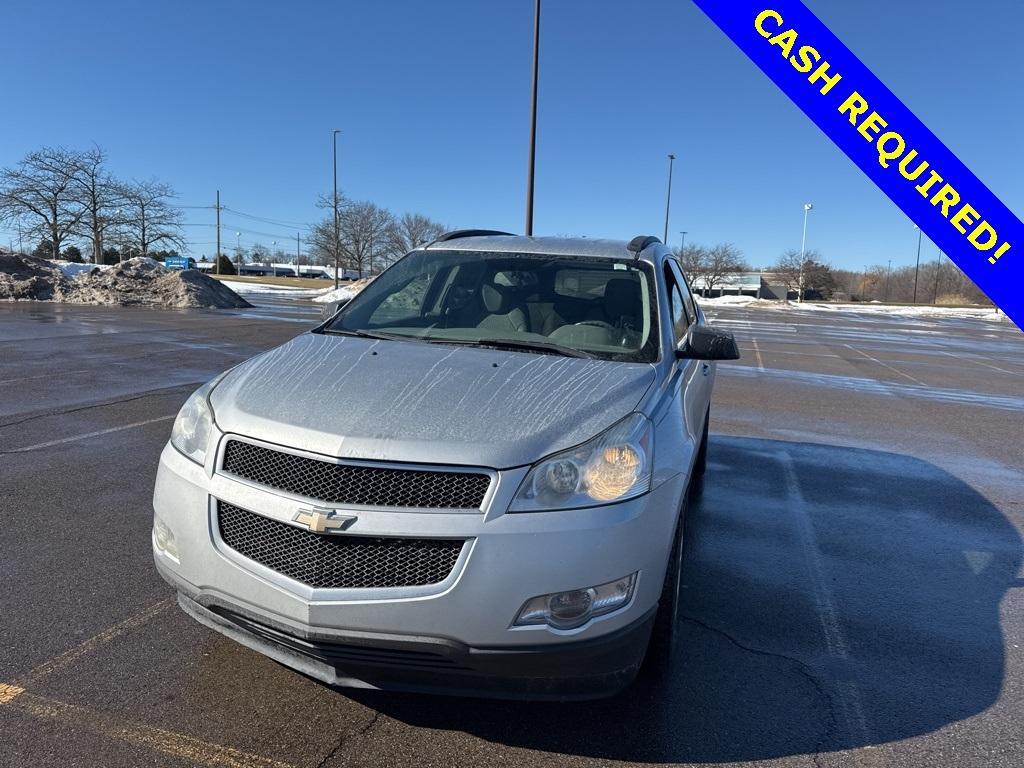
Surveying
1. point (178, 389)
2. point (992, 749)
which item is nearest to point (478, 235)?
point (992, 749)

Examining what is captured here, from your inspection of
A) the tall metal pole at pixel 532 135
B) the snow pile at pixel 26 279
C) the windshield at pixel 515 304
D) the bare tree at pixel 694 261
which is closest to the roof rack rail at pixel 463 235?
the windshield at pixel 515 304

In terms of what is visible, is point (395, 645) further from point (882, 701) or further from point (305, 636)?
point (882, 701)

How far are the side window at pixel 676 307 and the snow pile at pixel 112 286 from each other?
23.2 metres

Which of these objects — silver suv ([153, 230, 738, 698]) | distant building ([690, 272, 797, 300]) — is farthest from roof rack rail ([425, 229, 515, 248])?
distant building ([690, 272, 797, 300])

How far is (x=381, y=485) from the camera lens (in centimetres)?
227

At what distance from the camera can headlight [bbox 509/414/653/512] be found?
2275 mm

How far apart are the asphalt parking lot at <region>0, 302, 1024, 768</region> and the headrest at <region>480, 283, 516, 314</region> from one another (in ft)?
5.97

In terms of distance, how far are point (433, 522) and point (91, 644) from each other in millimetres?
1844

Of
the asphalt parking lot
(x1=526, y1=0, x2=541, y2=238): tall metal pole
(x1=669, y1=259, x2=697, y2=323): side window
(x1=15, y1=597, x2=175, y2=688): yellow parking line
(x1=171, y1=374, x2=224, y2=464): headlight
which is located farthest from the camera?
(x1=526, y1=0, x2=541, y2=238): tall metal pole

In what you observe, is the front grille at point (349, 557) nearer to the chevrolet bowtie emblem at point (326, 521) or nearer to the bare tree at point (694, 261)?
the chevrolet bowtie emblem at point (326, 521)

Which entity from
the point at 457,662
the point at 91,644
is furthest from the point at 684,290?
the point at 91,644

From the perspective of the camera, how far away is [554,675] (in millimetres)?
2273

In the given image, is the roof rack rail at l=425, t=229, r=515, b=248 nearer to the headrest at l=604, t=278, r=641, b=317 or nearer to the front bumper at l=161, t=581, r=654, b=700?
the headrest at l=604, t=278, r=641, b=317

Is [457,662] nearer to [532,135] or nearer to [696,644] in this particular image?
[696,644]
